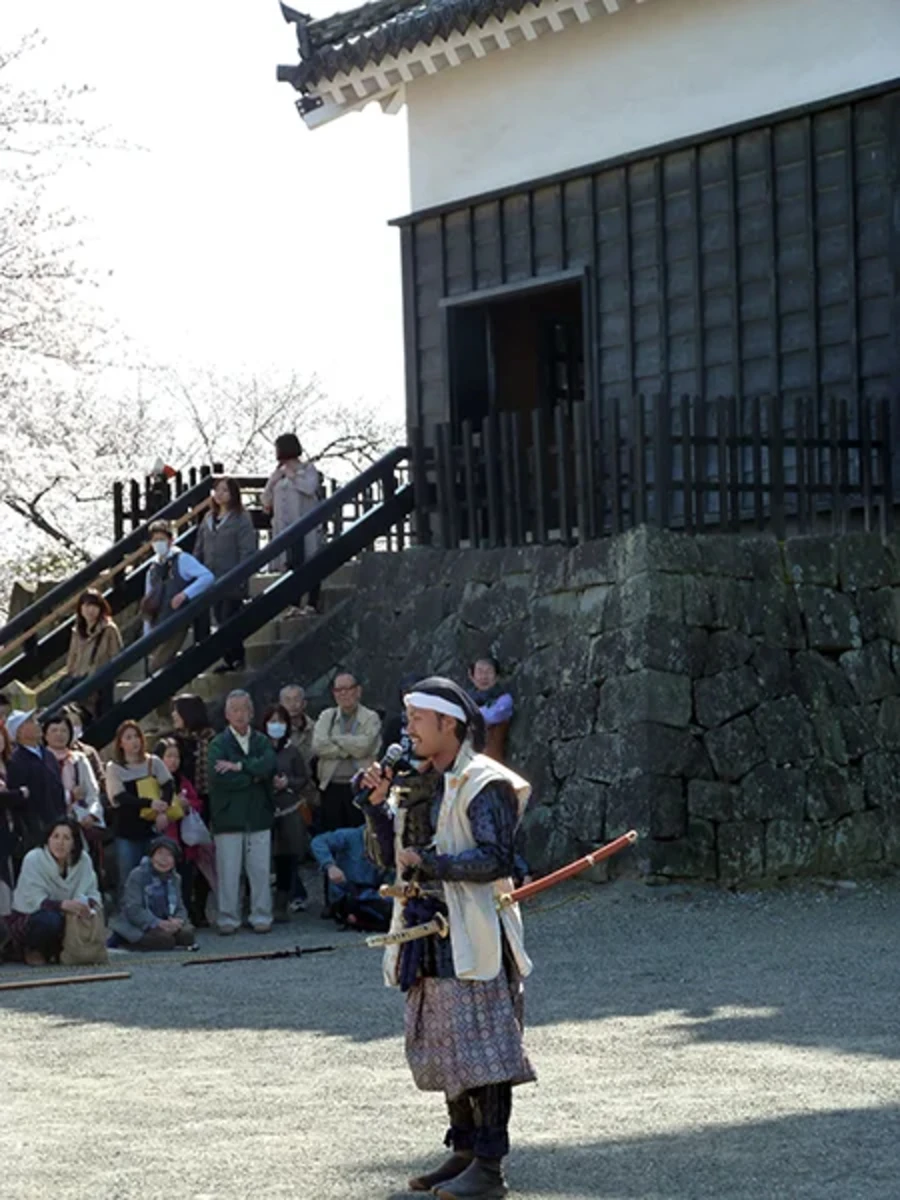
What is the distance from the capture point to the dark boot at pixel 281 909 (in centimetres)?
1598

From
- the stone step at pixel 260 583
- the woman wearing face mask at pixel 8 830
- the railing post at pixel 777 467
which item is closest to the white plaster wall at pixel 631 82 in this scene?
the railing post at pixel 777 467

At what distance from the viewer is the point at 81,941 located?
545 inches

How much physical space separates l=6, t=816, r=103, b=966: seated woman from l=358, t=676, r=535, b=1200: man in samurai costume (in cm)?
612

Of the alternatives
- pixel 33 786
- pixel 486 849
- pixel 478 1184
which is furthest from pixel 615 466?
pixel 478 1184

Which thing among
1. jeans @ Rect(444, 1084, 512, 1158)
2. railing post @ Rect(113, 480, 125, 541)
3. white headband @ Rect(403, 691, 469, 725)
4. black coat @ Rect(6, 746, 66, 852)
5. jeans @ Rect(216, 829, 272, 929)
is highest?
railing post @ Rect(113, 480, 125, 541)

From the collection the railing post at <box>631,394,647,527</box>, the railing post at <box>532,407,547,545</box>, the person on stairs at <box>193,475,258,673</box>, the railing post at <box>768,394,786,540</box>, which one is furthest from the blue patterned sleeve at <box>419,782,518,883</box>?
the person on stairs at <box>193,475,258,673</box>

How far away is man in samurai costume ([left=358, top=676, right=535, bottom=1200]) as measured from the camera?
7.84 metres

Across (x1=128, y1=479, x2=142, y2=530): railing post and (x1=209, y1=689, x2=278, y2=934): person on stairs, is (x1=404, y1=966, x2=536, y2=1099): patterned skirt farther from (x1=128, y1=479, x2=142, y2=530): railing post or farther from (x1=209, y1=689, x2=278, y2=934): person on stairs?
(x1=128, y1=479, x2=142, y2=530): railing post

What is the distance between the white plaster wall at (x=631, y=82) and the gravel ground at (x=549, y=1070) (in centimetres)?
624

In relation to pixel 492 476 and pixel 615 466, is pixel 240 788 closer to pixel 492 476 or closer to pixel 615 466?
pixel 615 466

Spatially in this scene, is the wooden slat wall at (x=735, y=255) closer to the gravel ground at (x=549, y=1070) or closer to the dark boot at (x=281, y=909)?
the dark boot at (x=281, y=909)

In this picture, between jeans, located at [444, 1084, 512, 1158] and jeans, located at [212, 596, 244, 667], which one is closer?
jeans, located at [444, 1084, 512, 1158]

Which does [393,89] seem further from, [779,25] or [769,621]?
[769,621]

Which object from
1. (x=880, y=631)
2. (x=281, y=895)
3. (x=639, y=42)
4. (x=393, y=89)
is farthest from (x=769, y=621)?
(x=393, y=89)
